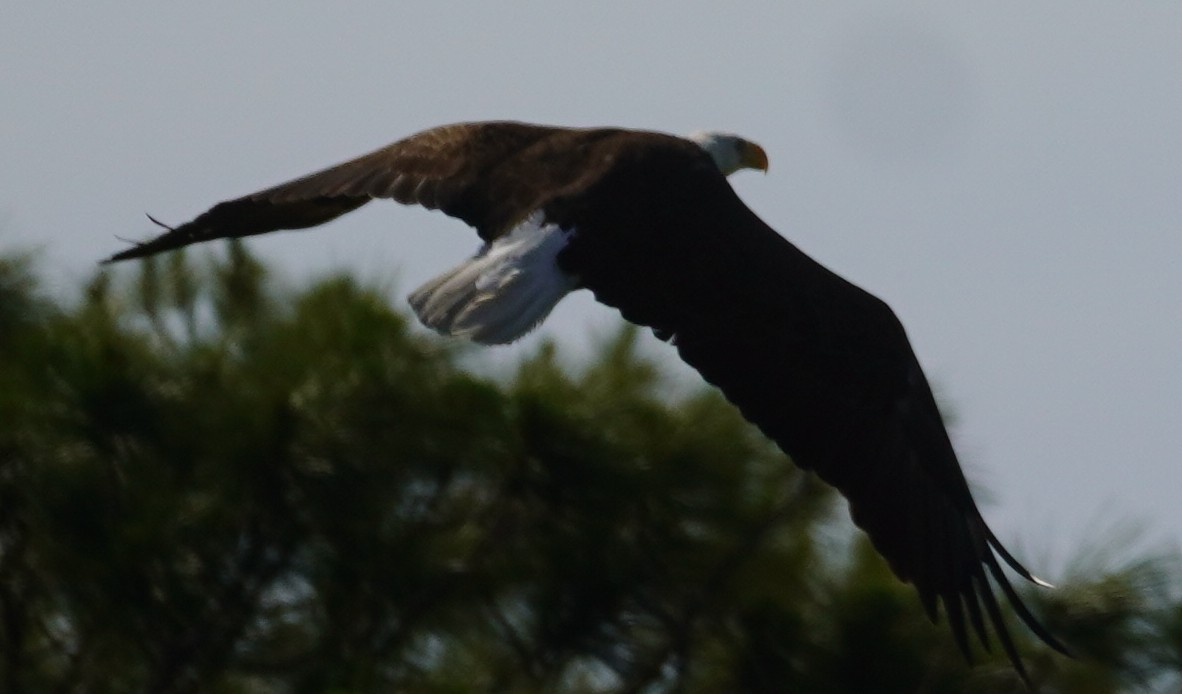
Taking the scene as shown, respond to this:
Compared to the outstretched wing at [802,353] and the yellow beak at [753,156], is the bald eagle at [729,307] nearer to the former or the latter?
the outstretched wing at [802,353]

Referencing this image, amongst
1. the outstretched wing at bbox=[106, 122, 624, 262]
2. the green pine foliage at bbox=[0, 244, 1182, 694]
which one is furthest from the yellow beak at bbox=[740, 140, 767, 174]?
the outstretched wing at bbox=[106, 122, 624, 262]

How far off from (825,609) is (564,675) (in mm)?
599

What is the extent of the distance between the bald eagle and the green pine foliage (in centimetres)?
81

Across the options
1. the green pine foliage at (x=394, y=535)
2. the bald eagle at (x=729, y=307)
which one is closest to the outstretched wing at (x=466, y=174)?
the bald eagle at (x=729, y=307)

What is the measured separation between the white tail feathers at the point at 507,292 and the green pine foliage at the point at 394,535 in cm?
108

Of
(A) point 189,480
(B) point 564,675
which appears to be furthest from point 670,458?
(A) point 189,480

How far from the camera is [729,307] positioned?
6250 millimetres

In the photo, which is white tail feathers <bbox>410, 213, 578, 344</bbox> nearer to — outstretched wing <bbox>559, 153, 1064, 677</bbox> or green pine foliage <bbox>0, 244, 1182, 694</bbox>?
outstretched wing <bbox>559, 153, 1064, 677</bbox>

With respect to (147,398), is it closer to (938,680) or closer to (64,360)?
(64,360)

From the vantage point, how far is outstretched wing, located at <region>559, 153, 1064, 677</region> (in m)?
6.24

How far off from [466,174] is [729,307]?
565mm

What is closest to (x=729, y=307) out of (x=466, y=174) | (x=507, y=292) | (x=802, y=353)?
(x=802, y=353)

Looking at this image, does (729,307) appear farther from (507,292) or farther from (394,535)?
(394,535)

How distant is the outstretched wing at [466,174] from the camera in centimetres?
633
